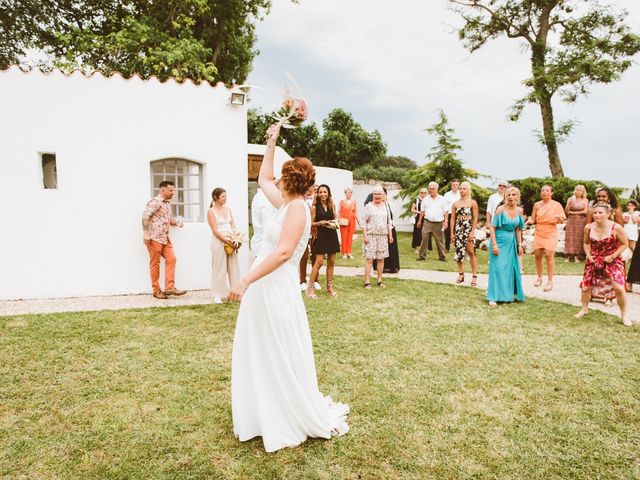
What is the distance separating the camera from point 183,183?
9.02 metres

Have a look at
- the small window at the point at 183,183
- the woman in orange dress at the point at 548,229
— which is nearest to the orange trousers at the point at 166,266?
the small window at the point at 183,183

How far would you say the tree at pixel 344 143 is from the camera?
1384 inches

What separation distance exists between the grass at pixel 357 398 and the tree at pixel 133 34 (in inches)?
548

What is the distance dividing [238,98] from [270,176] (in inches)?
220

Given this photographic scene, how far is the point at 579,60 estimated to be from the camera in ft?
59.6

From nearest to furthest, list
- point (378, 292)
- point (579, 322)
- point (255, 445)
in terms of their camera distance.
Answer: point (255, 445) < point (579, 322) < point (378, 292)

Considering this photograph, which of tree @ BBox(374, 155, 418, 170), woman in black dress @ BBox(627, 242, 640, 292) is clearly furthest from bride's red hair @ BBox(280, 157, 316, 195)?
tree @ BBox(374, 155, 418, 170)

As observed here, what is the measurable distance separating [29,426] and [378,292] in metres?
5.84

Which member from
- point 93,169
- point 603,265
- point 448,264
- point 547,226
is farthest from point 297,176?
point 448,264

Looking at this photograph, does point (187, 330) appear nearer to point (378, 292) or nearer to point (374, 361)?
point (374, 361)

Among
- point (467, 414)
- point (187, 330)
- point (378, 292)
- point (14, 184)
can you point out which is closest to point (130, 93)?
point (14, 184)

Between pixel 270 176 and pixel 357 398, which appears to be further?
pixel 357 398

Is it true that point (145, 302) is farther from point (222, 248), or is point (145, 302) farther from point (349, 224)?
point (349, 224)

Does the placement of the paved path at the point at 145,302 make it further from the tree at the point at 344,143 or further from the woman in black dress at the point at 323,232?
the tree at the point at 344,143
